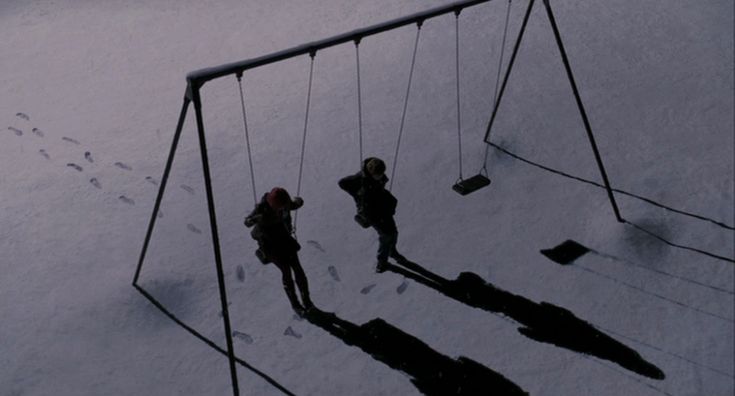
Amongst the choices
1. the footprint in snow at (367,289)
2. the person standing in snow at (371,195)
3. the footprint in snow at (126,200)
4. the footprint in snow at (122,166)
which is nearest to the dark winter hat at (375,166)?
the person standing in snow at (371,195)

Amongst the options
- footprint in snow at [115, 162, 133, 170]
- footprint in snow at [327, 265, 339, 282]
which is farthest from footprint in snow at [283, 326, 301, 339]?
footprint in snow at [115, 162, 133, 170]

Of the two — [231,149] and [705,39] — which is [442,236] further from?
[705,39]

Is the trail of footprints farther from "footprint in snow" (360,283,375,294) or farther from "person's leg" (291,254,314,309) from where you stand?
"footprint in snow" (360,283,375,294)

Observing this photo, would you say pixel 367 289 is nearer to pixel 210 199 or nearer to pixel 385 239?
pixel 385 239

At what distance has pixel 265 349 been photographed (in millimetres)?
5121

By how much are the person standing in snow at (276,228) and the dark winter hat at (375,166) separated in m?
0.61

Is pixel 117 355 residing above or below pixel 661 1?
below

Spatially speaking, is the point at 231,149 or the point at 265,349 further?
the point at 231,149

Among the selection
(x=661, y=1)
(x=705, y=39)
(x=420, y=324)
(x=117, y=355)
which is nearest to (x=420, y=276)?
(x=420, y=324)

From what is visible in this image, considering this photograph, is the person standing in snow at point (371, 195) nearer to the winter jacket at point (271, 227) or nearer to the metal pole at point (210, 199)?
the winter jacket at point (271, 227)

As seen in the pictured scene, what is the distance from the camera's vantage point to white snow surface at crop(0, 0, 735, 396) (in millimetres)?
5070

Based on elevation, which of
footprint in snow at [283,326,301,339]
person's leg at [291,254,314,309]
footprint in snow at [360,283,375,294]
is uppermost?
person's leg at [291,254,314,309]

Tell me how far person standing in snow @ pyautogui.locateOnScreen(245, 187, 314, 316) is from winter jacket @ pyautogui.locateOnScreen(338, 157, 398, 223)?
540mm

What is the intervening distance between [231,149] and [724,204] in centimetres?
533
